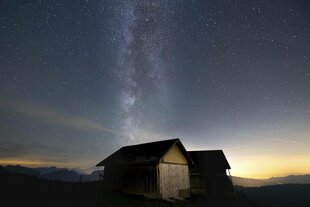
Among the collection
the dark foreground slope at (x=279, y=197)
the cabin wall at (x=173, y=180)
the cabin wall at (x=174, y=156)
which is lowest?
the dark foreground slope at (x=279, y=197)

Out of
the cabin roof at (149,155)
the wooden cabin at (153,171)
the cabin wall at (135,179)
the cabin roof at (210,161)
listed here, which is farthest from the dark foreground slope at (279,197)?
the cabin wall at (135,179)

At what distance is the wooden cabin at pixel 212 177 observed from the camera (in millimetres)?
34156

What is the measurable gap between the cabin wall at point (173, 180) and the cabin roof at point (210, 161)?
31.3 ft

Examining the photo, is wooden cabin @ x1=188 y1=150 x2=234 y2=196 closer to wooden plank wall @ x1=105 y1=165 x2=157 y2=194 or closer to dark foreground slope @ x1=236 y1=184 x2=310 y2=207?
wooden plank wall @ x1=105 y1=165 x2=157 y2=194

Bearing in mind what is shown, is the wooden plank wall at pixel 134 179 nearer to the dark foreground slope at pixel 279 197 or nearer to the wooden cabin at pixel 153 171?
the wooden cabin at pixel 153 171

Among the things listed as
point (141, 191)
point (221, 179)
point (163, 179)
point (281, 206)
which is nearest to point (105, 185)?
point (141, 191)

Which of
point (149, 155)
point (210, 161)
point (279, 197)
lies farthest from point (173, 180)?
point (279, 197)

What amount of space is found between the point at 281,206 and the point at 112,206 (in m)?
61.2

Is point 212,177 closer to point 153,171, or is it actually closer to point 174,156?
point 174,156

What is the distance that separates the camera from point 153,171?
21.2m

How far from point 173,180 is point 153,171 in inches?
143

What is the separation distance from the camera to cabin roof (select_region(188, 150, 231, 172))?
1439 inches

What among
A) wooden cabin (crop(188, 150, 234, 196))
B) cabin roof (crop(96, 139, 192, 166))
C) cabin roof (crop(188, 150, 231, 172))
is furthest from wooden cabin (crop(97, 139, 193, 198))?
cabin roof (crop(188, 150, 231, 172))

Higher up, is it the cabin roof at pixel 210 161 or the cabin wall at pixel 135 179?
the cabin roof at pixel 210 161
